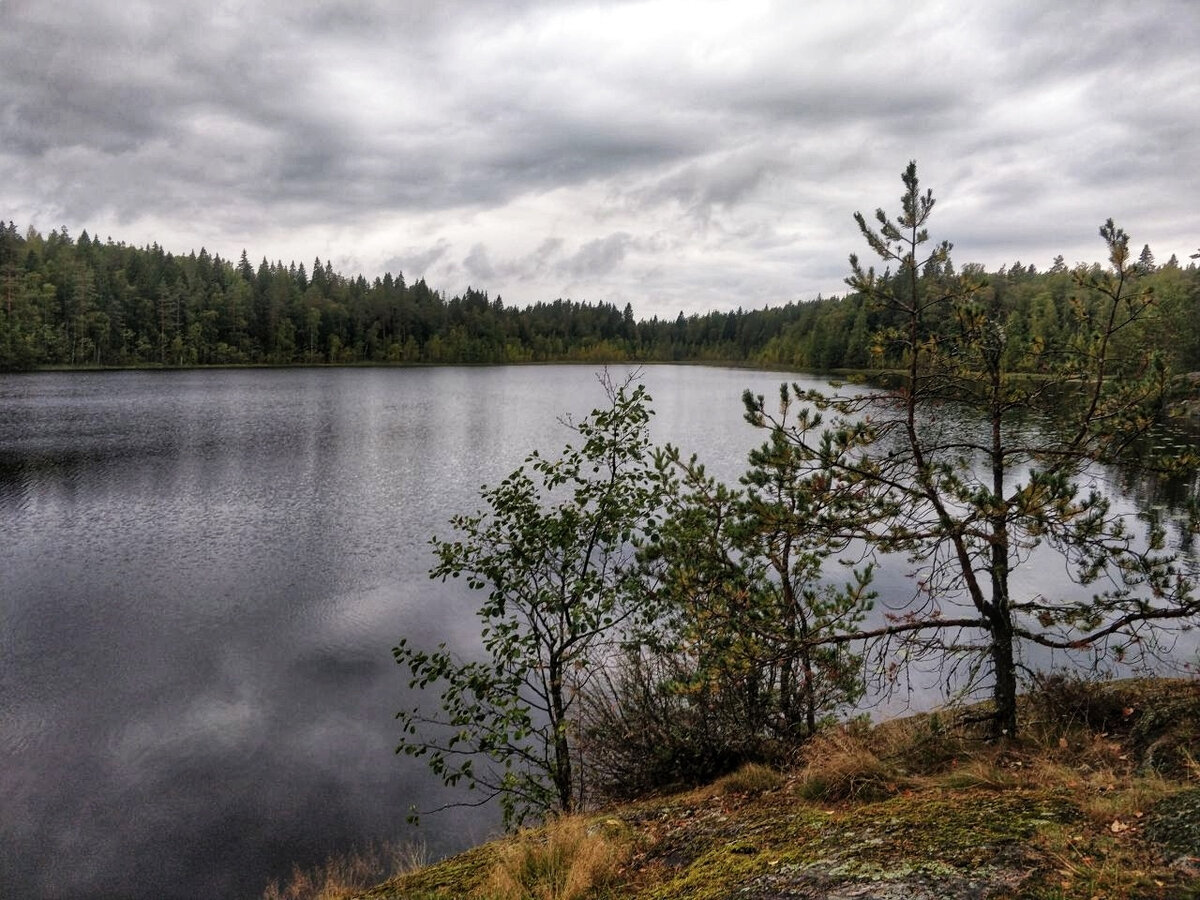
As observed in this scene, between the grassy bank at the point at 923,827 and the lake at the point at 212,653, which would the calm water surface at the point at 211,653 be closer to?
the lake at the point at 212,653

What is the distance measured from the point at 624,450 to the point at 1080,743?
256 inches

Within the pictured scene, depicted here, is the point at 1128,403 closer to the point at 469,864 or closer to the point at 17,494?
the point at 469,864

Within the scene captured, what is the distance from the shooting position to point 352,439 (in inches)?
1845

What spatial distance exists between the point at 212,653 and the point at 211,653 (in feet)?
0.08

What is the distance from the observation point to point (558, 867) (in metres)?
5.66

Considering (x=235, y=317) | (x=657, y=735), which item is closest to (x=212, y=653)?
(x=657, y=735)

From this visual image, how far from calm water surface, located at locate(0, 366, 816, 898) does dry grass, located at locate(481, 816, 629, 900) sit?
631cm

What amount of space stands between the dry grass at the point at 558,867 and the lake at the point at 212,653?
20.9 feet

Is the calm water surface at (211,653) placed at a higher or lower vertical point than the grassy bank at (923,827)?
lower

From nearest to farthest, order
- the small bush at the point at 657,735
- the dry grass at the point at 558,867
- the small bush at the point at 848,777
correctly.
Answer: the dry grass at the point at 558,867 < the small bush at the point at 848,777 < the small bush at the point at 657,735

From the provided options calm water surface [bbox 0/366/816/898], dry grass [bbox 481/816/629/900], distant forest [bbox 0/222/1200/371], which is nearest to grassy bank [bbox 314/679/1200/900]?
dry grass [bbox 481/816/629/900]

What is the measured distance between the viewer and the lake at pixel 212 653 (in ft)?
36.3

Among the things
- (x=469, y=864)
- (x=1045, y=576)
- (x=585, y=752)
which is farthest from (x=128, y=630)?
(x=1045, y=576)

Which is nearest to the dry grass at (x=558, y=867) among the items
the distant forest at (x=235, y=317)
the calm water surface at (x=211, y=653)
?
the calm water surface at (x=211, y=653)
